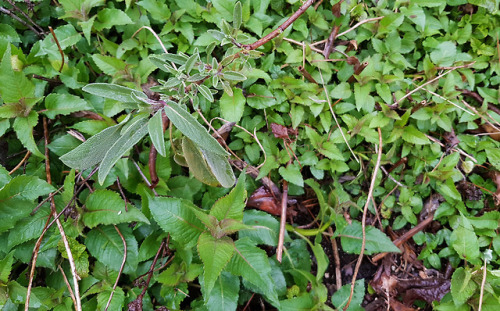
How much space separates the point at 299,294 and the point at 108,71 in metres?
1.58

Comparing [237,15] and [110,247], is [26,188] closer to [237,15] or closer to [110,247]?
[110,247]

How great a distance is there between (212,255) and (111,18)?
4.64ft

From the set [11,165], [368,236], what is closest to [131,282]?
[11,165]

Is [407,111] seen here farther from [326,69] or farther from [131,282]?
[131,282]

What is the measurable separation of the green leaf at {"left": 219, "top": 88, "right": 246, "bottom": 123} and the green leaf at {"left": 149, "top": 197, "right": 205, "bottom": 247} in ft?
1.70

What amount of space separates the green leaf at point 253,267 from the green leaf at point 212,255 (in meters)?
0.09

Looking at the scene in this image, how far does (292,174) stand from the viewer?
6.57 ft

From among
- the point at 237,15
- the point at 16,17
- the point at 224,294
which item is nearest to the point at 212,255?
the point at 224,294

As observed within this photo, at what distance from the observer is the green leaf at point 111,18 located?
1.97 m

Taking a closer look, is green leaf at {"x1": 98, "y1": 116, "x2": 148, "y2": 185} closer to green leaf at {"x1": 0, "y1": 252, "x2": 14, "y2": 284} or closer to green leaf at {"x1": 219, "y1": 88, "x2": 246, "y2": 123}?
green leaf at {"x1": 219, "y1": 88, "x2": 246, "y2": 123}

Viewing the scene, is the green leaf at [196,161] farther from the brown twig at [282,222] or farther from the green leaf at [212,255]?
the brown twig at [282,222]

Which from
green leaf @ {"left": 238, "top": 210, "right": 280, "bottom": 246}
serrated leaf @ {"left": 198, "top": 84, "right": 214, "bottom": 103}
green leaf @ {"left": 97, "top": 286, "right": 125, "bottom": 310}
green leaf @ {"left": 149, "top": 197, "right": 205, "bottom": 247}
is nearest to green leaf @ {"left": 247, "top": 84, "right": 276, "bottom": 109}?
serrated leaf @ {"left": 198, "top": 84, "right": 214, "bottom": 103}

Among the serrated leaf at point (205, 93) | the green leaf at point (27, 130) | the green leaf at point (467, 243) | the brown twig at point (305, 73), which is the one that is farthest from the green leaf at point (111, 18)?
the green leaf at point (467, 243)

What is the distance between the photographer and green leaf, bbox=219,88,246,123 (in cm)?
192
